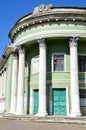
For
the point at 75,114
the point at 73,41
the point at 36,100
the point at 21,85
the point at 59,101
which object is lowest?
the point at 75,114

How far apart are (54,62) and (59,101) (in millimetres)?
3561

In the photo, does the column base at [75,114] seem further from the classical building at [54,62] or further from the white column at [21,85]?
the white column at [21,85]

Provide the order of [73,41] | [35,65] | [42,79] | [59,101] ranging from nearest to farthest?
1. [42,79]
2. [73,41]
3. [59,101]
4. [35,65]

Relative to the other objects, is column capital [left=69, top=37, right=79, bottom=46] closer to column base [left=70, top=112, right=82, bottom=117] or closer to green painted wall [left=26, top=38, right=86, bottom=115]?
green painted wall [left=26, top=38, right=86, bottom=115]

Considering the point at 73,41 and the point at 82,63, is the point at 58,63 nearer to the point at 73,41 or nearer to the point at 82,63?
the point at 82,63

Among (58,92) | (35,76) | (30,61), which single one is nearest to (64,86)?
(58,92)

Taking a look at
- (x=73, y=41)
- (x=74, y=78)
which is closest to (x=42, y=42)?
(x=73, y=41)

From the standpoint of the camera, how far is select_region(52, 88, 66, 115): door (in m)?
22.7

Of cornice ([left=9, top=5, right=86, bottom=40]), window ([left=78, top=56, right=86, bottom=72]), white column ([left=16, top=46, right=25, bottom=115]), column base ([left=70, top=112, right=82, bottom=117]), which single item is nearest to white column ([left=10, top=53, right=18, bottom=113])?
white column ([left=16, top=46, right=25, bottom=115])

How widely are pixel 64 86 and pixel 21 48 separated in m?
5.63

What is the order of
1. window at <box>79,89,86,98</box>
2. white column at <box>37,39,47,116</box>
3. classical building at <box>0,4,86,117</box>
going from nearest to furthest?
white column at <box>37,39,47,116</box> < classical building at <box>0,4,86,117</box> < window at <box>79,89,86,98</box>

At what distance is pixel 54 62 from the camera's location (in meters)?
23.8

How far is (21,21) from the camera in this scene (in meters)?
25.2

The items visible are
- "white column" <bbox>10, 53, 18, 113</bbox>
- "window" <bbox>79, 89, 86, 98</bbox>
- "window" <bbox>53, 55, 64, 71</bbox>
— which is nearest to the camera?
"window" <bbox>79, 89, 86, 98</bbox>
